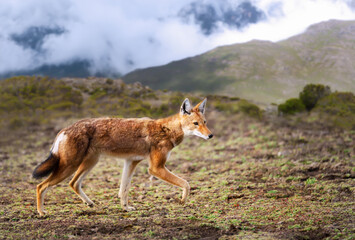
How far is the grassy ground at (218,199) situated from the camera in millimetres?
5043

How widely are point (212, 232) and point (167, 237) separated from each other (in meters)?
0.73

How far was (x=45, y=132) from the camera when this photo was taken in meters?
23.0

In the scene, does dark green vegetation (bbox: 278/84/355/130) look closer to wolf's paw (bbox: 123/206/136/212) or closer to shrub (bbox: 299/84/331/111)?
shrub (bbox: 299/84/331/111)

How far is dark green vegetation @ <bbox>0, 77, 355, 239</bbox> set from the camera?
508cm

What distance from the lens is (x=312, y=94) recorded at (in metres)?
25.8

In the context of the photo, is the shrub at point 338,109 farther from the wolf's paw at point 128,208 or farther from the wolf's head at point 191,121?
the wolf's paw at point 128,208

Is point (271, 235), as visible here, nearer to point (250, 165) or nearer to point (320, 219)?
point (320, 219)

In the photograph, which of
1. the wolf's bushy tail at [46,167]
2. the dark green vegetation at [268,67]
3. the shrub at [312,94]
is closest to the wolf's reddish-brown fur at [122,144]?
the wolf's bushy tail at [46,167]

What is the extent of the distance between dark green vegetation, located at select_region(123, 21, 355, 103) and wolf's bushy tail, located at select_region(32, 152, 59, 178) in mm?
48245

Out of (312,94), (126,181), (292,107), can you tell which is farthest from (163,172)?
(312,94)

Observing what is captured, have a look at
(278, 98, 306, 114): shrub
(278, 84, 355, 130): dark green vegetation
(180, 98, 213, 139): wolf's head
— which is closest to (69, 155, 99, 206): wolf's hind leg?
(180, 98, 213, 139): wolf's head

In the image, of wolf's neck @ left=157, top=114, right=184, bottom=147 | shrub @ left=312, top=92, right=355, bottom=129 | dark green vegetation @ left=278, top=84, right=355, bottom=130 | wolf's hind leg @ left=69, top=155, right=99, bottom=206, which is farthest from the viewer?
dark green vegetation @ left=278, top=84, right=355, bottom=130

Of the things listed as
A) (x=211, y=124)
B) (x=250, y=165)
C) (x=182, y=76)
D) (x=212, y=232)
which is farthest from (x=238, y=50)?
(x=212, y=232)

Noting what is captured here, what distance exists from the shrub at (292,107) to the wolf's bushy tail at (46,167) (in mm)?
21562
